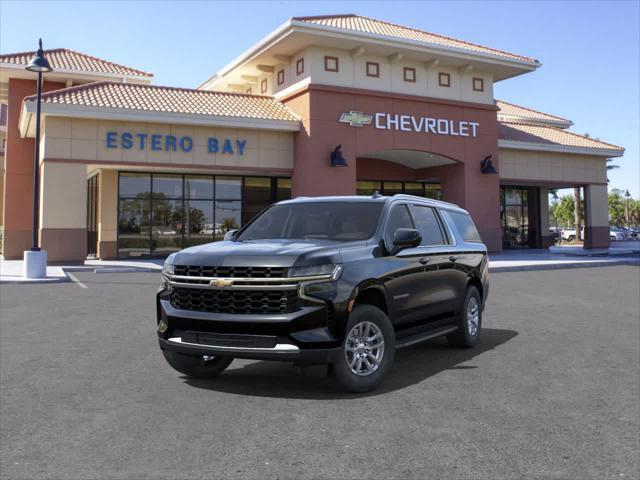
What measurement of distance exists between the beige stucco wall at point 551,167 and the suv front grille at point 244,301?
27853 millimetres

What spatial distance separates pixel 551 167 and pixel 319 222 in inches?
1163

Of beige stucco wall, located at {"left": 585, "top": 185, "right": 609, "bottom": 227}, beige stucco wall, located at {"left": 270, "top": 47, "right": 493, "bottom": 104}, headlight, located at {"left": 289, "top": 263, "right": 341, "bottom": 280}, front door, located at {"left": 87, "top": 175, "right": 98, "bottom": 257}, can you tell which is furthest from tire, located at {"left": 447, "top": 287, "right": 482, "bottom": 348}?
beige stucco wall, located at {"left": 585, "top": 185, "right": 609, "bottom": 227}

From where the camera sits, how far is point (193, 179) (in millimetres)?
27922

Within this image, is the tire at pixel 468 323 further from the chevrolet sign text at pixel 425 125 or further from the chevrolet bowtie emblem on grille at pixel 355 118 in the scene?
the chevrolet sign text at pixel 425 125

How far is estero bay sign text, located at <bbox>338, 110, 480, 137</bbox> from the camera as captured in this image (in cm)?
2580

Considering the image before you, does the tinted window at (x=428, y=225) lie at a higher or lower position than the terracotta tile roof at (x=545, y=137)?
lower

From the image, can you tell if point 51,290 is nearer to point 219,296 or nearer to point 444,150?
point 219,296

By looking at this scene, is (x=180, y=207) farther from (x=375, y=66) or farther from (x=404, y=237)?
(x=404, y=237)

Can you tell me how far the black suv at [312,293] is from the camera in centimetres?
519

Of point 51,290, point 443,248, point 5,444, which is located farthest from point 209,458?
point 51,290

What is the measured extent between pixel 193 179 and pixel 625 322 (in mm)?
21659

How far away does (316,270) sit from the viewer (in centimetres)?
527

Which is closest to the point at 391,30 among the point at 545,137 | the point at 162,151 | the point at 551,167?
the point at 545,137

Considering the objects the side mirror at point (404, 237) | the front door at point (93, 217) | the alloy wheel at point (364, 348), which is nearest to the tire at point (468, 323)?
the side mirror at point (404, 237)
